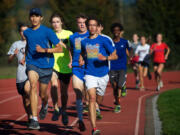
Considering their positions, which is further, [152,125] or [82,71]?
[152,125]

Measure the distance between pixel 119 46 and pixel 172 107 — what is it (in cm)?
219

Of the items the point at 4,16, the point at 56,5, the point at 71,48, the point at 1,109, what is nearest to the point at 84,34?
the point at 71,48

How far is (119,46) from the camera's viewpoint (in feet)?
41.0

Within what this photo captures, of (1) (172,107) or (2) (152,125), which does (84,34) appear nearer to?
(2) (152,125)

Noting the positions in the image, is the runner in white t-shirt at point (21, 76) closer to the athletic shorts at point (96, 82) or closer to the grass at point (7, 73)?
the athletic shorts at point (96, 82)

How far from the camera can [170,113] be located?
11094 mm

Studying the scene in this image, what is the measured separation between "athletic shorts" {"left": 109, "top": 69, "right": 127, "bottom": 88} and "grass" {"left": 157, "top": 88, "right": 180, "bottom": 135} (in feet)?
4.03

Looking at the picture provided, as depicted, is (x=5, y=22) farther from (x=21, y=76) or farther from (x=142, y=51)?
(x=21, y=76)

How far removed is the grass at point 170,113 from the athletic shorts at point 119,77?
1.23 m

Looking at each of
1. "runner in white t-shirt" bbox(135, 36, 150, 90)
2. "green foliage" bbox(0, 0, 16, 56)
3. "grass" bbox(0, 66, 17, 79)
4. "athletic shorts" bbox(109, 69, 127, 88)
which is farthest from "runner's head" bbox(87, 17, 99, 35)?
"green foliage" bbox(0, 0, 16, 56)

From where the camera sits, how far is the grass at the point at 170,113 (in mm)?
8622

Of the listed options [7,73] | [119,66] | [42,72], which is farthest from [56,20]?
[7,73]

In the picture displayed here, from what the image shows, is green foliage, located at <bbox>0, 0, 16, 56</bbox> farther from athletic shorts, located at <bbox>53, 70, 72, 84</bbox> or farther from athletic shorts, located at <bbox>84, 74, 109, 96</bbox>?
athletic shorts, located at <bbox>84, 74, 109, 96</bbox>

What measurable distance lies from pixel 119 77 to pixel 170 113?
78.3 inches
